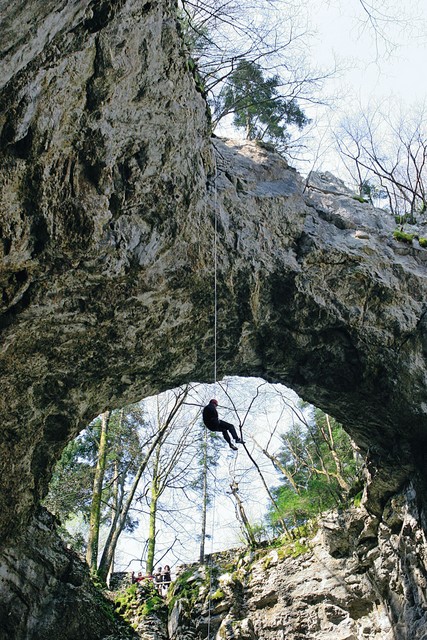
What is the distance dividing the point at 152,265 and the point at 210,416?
1.95m

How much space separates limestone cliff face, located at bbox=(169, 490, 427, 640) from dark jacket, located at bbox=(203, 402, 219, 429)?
3881 mm

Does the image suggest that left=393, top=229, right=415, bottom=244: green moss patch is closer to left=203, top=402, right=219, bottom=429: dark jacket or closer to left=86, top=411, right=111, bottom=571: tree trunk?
left=203, top=402, right=219, bottom=429: dark jacket

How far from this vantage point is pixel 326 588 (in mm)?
9422

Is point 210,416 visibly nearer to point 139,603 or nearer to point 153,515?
point 139,603

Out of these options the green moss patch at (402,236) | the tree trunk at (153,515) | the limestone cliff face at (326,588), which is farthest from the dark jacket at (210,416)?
the tree trunk at (153,515)

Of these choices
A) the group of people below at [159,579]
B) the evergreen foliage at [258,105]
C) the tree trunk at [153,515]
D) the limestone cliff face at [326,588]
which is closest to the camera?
the limestone cliff face at [326,588]

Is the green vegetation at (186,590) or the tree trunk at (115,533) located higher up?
the tree trunk at (115,533)

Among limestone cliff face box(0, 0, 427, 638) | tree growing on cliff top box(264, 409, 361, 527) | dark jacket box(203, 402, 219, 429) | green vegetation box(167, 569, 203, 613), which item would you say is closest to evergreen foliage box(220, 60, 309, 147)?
limestone cliff face box(0, 0, 427, 638)

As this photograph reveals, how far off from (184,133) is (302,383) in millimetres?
4298

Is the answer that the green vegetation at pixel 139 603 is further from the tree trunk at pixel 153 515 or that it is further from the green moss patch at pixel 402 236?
the green moss patch at pixel 402 236

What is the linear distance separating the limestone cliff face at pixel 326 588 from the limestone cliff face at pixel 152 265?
2.13 feet

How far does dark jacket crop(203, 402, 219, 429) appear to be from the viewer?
21.6 ft

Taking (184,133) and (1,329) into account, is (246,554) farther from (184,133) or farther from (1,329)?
(184,133)

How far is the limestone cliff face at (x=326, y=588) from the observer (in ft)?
27.3
